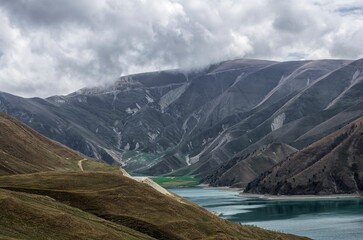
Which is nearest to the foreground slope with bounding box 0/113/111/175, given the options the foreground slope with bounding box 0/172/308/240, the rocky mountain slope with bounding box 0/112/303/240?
the rocky mountain slope with bounding box 0/112/303/240

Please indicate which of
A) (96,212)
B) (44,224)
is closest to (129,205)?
(96,212)

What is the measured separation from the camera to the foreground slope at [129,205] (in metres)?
93.1

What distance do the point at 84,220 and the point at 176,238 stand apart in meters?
16.7

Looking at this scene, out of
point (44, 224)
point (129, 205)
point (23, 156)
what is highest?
point (23, 156)

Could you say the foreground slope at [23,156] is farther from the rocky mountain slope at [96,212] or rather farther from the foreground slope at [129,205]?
the foreground slope at [129,205]

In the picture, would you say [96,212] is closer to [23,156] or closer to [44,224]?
[44,224]

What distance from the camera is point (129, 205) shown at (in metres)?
102

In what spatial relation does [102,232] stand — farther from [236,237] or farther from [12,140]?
[12,140]

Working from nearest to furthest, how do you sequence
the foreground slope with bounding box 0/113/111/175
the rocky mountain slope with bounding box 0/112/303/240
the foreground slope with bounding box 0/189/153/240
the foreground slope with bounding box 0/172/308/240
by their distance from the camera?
the foreground slope with bounding box 0/189/153/240
the rocky mountain slope with bounding box 0/112/303/240
the foreground slope with bounding box 0/172/308/240
the foreground slope with bounding box 0/113/111/175

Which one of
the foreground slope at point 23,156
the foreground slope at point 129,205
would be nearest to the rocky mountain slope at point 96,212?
the foreground slope at point 129,205

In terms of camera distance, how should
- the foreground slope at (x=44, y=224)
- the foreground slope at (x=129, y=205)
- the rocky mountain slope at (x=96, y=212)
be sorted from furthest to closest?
the foreground slope at (x=129, y=205)
the rocky mountain slope at (x=96, y=212)
the foreground slope at (x=44, y=224)

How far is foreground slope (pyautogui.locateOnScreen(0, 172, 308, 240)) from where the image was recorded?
93125 mm

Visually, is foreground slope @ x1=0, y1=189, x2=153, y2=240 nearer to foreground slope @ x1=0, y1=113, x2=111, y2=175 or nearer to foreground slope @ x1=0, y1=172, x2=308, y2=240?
foreground slope @ x1=0, y1=172, x2=308, y2=240

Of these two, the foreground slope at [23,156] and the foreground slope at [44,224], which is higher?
the foreground slope at [23,156]
